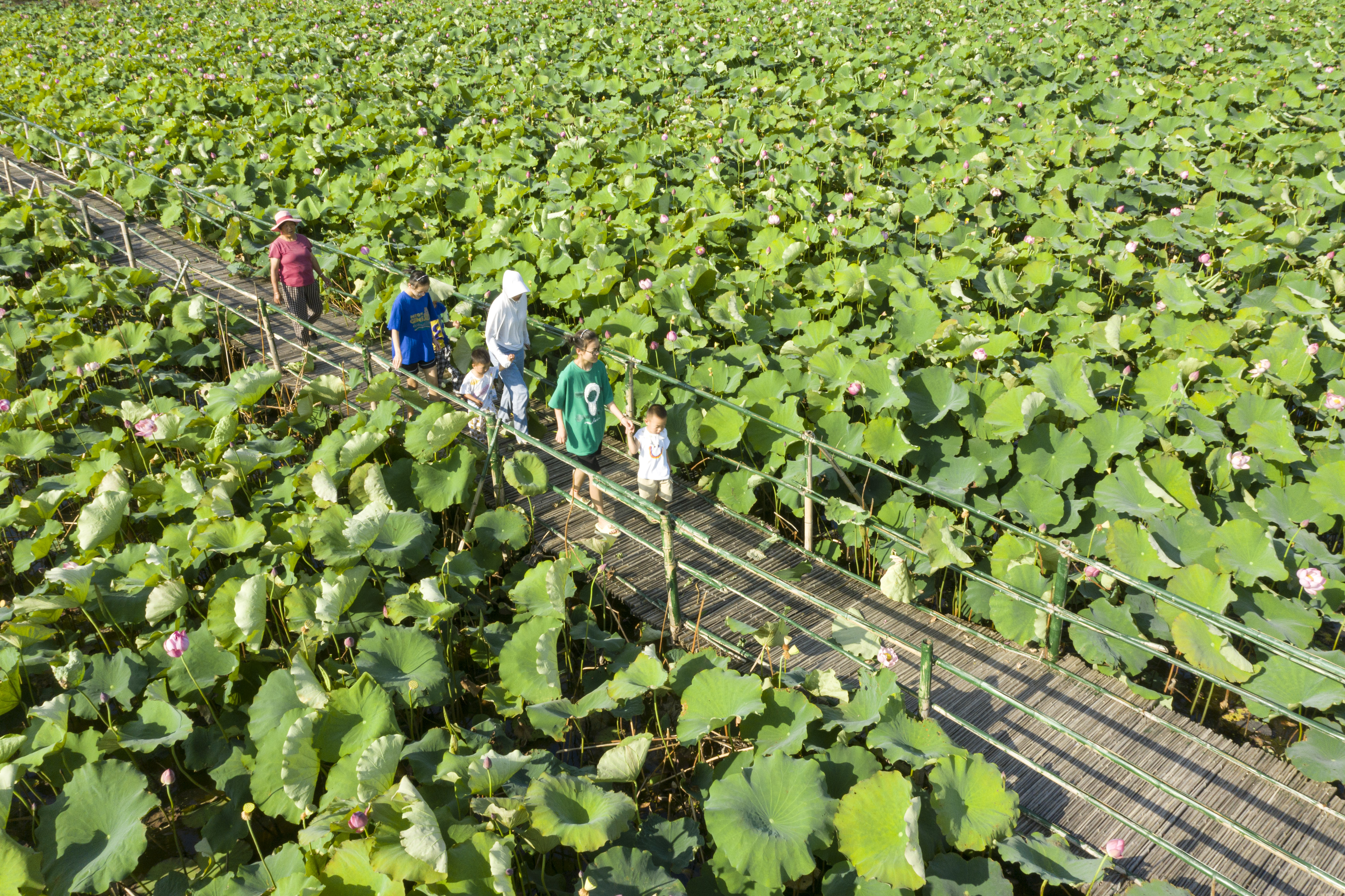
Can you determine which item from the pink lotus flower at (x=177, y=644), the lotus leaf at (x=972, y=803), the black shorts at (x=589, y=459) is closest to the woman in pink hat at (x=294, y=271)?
the black shorts at (x=589, y=459)

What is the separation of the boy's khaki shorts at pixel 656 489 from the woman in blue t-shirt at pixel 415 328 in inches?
58.1

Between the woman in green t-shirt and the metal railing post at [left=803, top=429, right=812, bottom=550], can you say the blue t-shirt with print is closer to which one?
the woman in green t-shirt

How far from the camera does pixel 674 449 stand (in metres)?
4.86

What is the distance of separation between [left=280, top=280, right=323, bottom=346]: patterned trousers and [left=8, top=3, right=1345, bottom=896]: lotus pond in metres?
0.42

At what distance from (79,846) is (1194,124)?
11.6 m

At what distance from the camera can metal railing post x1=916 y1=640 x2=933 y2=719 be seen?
117 inches

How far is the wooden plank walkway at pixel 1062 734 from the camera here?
2.83 m

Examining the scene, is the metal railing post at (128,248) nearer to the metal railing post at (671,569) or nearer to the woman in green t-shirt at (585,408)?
Result: the woman in green t-shirt at (585,408)

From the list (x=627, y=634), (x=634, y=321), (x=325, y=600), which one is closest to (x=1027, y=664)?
(x=627, y=634)

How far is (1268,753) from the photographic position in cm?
324

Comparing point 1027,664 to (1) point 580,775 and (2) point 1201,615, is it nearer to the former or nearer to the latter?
(2) point 1201,615

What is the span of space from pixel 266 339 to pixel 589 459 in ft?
9.39

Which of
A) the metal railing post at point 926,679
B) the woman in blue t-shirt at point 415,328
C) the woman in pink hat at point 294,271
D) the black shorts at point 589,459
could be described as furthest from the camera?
the woman in pink hat at point 294,271

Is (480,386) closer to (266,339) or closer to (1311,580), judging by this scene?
(266,339)
